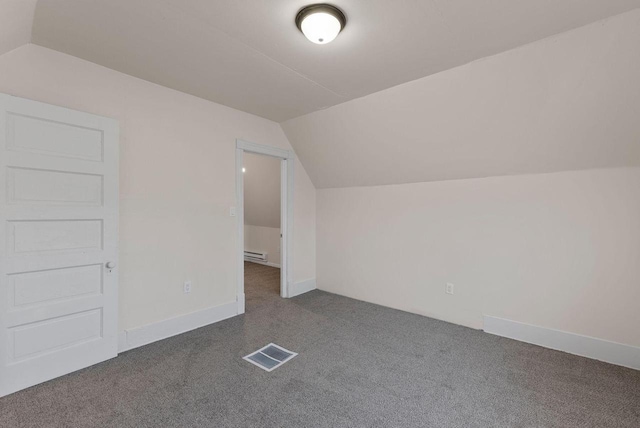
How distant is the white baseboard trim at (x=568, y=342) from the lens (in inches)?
91.2

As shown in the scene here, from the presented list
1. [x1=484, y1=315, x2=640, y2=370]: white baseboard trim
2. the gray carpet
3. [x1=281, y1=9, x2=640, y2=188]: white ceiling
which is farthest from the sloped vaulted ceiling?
the gray carpet

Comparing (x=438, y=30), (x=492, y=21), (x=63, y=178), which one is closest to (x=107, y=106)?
(x=63, y=178)

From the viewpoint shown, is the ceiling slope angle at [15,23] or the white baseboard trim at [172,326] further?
the white baseboard trim at [172,326]

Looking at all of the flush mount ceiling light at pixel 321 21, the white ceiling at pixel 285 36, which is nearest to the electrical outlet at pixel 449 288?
the white ceiling at pixel 285 36

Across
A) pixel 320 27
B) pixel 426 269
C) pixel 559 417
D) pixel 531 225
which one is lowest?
pixel 559 417

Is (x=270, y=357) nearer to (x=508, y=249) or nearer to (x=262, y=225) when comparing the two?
(x=508, y=249)

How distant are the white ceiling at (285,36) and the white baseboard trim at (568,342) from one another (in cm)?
242

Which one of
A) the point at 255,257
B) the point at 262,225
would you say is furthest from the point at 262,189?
the point at 255,257

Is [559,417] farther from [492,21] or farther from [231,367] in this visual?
[492,21]

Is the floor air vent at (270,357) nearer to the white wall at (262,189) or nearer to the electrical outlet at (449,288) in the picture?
the electrical outlet at (449,288)

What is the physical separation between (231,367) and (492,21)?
9.80ft

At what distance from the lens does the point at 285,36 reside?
6.36 ft

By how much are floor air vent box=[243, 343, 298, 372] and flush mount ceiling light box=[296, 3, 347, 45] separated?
2.36m

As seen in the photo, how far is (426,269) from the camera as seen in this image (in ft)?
11.2
